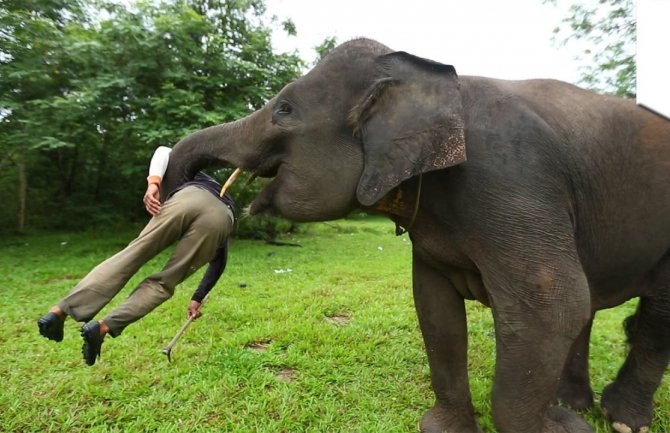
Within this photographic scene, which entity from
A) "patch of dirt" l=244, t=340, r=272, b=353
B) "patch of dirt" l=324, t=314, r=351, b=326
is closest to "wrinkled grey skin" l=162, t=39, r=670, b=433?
"patch of dirt" l=244, t=340, r=272, b=353

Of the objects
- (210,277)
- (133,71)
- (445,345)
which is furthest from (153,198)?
(133,71)

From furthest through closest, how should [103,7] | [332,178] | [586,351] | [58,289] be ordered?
[103,7] < [58,289] < [586,351] < [332,178]

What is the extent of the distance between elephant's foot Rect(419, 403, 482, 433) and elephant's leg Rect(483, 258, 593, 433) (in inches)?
19.9

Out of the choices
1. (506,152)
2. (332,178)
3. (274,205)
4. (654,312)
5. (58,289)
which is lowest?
(58,289)

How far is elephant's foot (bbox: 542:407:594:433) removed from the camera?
2064 millimetres

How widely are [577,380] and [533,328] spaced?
130 cm

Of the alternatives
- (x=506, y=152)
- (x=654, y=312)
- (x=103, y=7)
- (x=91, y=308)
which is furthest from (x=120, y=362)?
(x=103, y=7)

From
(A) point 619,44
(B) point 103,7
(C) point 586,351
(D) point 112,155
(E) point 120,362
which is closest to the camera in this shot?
(C) point 586,351

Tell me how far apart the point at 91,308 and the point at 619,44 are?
7.06 metres

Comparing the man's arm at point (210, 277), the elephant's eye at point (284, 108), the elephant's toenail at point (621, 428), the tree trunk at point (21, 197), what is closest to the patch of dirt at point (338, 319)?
the man's arm at point (210, 277)

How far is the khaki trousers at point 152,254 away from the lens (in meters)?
2.09

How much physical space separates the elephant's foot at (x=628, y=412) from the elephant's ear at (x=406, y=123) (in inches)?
65.7

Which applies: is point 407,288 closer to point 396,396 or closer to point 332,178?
point 396,396

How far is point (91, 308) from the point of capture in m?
2.08
